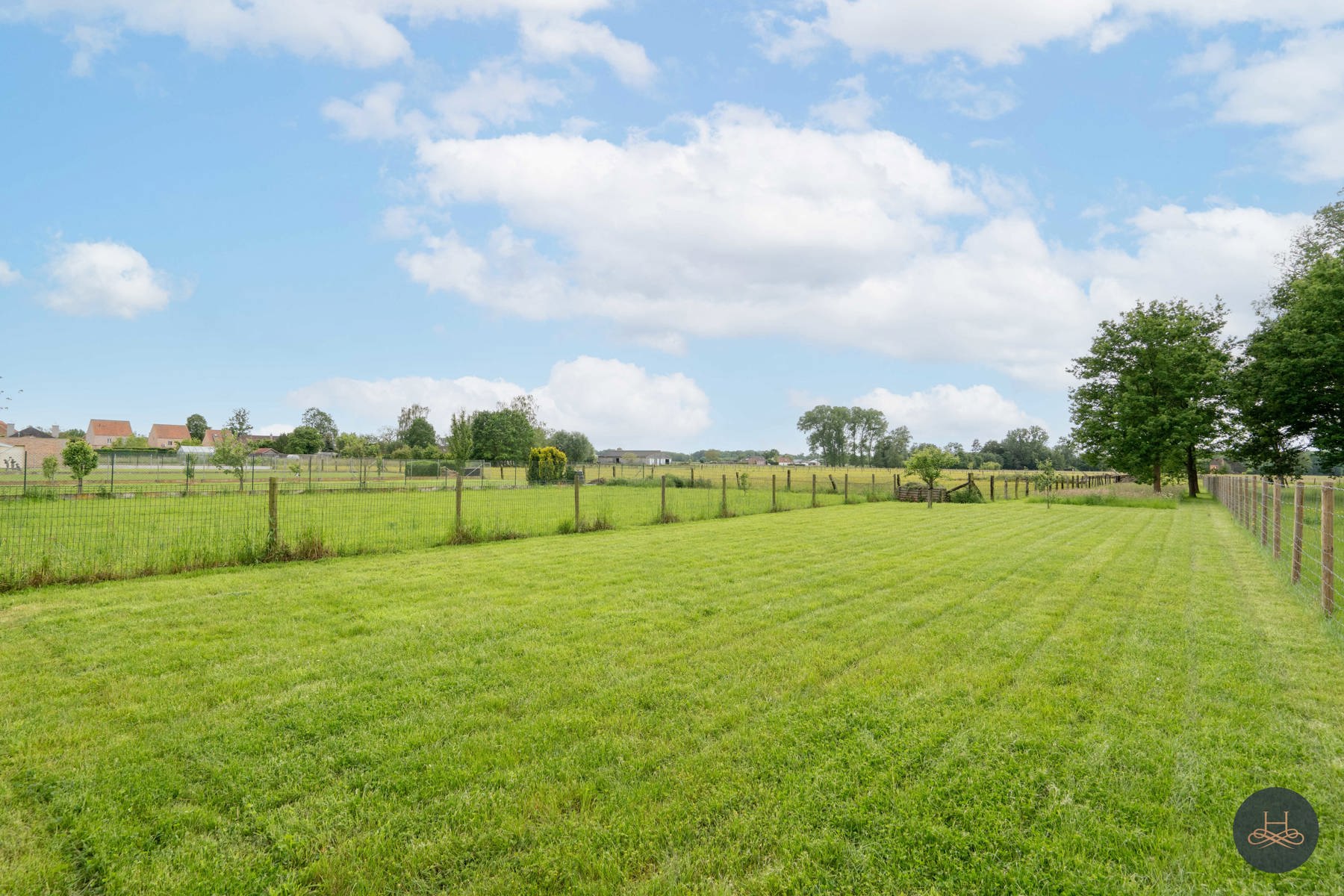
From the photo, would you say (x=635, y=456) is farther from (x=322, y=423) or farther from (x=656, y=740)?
(x=656, y=740)

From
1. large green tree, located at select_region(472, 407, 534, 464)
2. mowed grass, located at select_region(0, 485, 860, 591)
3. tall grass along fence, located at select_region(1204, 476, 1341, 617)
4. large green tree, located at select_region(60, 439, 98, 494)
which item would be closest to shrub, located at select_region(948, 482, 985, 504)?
mowed grass, located at select_region(0, 485, 860, 591)

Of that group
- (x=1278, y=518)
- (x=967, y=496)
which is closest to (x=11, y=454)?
(x=967, y=496)

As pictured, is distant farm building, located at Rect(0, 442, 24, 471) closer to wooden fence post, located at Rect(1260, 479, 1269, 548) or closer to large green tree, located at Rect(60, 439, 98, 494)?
large green tree, located at Rect(60, 439, 98, 494)

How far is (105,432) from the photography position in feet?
273

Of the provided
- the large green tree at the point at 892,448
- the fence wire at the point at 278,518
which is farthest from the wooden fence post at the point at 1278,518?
the large green tree at the point at 892,448

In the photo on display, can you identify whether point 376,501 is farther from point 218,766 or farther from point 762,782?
point 762,782

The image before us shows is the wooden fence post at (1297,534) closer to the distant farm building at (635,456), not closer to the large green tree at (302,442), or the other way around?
the large green tree at (302,442)

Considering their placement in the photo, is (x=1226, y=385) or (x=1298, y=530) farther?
(x=1226, y=385)

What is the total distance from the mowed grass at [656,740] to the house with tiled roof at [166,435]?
4079 inches

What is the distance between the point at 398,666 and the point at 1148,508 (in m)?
27.2

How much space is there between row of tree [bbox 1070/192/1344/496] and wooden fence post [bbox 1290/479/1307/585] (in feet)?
70.3

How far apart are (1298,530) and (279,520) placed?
1614 centimetres

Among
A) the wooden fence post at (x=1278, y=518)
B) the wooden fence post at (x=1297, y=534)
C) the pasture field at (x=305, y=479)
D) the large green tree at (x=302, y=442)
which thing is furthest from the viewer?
the large green tree at (x=302, y=442)

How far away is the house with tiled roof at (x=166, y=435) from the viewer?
90.1 metres
